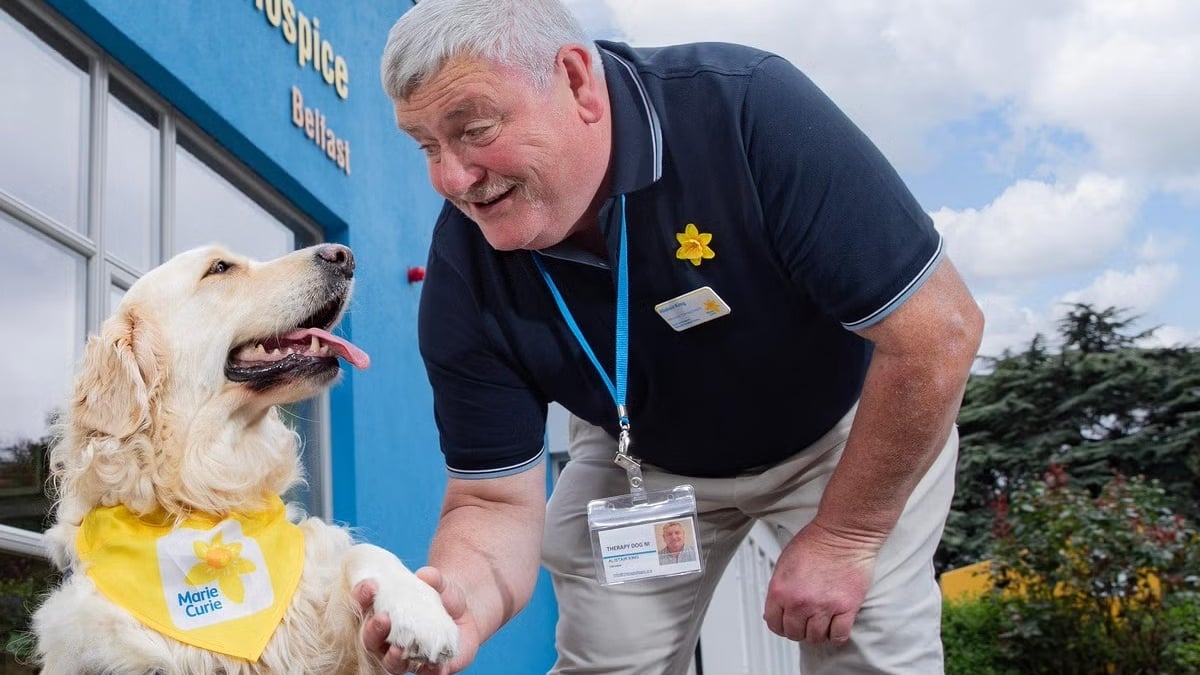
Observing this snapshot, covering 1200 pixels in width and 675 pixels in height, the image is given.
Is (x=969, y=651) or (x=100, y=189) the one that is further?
(x=969, y=651)

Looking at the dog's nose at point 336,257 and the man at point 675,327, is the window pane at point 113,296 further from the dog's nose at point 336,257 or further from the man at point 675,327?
the man at point 675,327

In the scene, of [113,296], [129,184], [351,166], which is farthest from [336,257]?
[351,166]

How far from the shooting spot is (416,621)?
1914mm

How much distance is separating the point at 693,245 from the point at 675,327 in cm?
18

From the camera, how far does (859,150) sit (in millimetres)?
2176

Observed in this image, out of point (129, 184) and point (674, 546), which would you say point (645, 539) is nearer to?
point (674, 546)

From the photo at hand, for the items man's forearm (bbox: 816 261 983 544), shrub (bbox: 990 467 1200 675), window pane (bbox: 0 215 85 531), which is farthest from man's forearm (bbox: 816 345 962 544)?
shrub (bbox: 990 467 1200 675)

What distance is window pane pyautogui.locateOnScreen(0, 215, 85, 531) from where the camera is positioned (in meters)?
3.81

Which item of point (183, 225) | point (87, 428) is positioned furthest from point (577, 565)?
point (183, 225)

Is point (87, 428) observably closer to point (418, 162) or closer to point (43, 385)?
point (43, 385)

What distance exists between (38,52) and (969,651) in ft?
37.5

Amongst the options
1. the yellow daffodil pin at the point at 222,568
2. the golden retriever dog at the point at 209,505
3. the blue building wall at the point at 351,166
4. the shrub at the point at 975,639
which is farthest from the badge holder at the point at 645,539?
the shrub at the point at 975,639

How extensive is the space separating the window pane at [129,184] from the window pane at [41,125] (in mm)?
173

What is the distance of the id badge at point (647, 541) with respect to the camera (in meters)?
2.38
